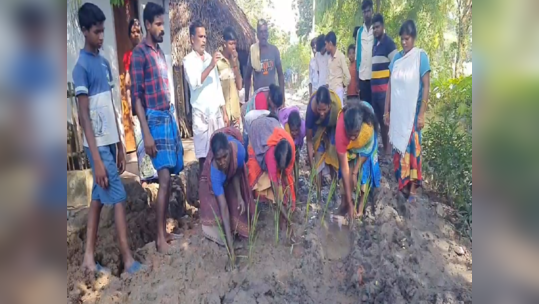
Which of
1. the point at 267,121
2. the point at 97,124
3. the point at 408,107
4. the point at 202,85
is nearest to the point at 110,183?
the point at 97,124

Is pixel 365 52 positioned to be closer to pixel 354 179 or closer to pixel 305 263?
pixel 354 179

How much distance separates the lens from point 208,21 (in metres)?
3.24

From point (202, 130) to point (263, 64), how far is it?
27.9 inches

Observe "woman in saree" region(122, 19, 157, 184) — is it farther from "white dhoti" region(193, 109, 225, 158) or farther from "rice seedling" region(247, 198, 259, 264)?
"rice seedling" region(247, 198, 259, 264)

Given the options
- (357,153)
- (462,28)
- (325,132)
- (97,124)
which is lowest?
(357,153)

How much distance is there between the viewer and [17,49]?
6.31 feet

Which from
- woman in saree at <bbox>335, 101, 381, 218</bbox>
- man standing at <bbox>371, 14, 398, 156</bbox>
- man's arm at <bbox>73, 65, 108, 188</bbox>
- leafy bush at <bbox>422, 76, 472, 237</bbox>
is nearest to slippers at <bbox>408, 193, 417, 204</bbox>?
leafy bush at <bbox>422, 76, 472, 237</bbox>

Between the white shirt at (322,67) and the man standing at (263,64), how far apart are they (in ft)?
0.97

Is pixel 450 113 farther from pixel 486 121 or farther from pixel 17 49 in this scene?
pixel 17 49

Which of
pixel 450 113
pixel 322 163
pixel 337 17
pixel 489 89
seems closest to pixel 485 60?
pixel 489 89

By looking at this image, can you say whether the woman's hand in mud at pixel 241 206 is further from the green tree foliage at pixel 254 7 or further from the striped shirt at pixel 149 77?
the green tree foliage at pixel 254 7

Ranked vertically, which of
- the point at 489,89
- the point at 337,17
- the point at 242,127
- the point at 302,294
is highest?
the point at 337,17

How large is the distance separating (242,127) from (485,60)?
181 centimetres

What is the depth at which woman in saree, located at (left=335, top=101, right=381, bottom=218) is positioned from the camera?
3346 mm
